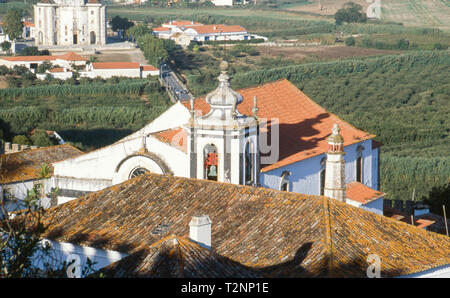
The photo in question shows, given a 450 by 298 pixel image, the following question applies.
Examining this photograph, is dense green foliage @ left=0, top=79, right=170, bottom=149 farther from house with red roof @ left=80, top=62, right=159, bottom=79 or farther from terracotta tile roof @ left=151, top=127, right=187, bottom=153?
terracotta tile roof @ left=151, top=127, right=187, bottom=153

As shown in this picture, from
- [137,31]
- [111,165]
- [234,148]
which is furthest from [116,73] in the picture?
[234,148]

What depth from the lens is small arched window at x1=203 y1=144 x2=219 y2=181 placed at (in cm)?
2622

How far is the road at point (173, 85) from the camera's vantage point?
83188mm

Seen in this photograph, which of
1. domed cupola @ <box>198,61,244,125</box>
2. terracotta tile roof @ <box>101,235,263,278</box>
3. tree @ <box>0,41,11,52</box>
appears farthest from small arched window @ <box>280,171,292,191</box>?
tree @ <box>0,41,11,52</box>

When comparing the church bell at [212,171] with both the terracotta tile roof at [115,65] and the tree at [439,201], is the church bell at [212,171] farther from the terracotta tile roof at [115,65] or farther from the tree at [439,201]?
the terracotta tile roof at [115,65]

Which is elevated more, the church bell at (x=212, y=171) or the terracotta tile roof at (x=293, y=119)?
the terracotta tile roof at (x=293, y=119)

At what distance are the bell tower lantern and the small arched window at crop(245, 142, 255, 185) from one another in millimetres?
31

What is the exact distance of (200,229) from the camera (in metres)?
16.1

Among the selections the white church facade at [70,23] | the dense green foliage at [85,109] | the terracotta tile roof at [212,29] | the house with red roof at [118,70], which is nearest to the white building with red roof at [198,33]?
the terracotta tile roof at [212,29]

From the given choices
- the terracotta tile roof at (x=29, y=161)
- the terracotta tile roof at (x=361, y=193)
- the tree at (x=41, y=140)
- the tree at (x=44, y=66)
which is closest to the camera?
the terracotta tile roof at (x=361, y=193)

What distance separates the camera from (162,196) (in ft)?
70.0

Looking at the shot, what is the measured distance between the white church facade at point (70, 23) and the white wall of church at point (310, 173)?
81947mm

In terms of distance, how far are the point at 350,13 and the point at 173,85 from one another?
5020 centimetres

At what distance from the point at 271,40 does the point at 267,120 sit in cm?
9802
